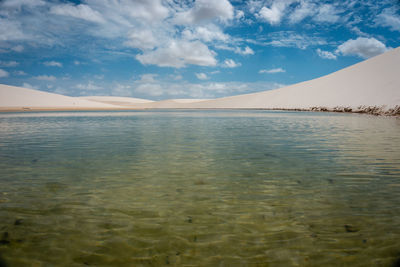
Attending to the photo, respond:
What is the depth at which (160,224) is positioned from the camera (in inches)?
161

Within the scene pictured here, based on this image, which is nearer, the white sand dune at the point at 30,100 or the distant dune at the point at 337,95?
the distant dune at the point at 337,95

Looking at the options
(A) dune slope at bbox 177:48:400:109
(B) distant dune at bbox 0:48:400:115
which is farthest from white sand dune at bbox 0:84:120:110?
(A) dune slope at bbox 177:48:400:109

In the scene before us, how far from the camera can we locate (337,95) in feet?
225

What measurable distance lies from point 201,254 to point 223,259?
0.91 ft

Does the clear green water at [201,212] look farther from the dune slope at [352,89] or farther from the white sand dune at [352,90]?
the white sand dune at [352,90]

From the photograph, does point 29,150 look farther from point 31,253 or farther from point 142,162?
point 31,253

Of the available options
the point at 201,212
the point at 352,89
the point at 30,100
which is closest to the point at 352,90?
the point at 352,89

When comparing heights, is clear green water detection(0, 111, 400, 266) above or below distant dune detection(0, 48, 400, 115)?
below

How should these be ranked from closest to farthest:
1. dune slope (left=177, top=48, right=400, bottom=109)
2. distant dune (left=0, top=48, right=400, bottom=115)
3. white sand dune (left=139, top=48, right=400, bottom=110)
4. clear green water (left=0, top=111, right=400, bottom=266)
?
1. clear green water (left=0, top=111, right=400, bottom=266)
2. distant dune (left=0, top=48, right=400, bottom=115)
3. white sand dune (left=139, top=48, right=400, bottom=110)
4. dune slope (left=177, top=48, right=400, bottom=109)

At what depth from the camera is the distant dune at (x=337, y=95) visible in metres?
52.9

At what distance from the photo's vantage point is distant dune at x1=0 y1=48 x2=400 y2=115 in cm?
5294

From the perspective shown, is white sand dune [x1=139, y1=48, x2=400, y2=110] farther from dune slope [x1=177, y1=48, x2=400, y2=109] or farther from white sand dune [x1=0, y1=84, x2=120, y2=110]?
white sand dune [x1=0, y1=84, x2=120, y2=110]

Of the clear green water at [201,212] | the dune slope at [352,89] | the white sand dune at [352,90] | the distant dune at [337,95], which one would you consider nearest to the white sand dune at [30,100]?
the distant dune at [337,95]

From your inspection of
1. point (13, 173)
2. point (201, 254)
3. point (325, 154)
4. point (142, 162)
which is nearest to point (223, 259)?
point (201, 254)
